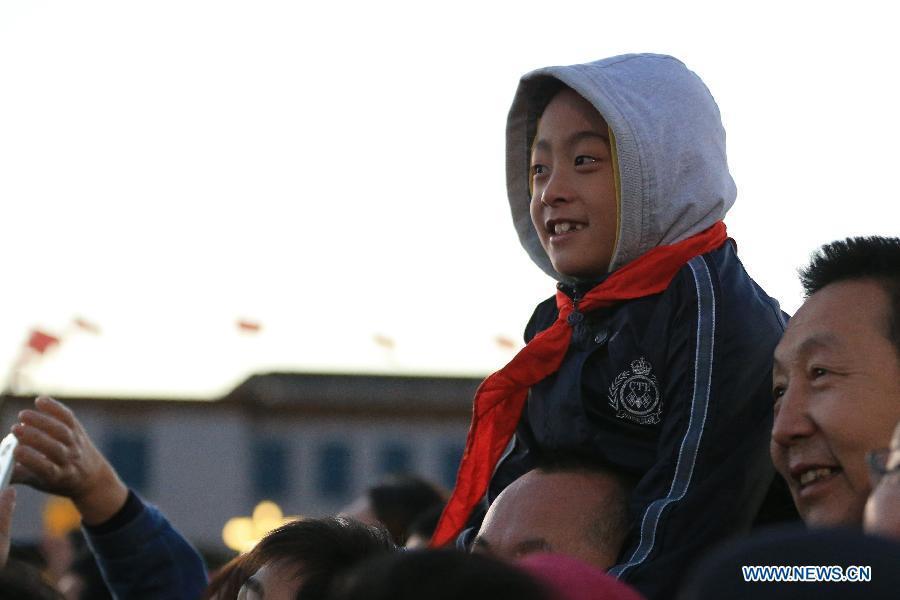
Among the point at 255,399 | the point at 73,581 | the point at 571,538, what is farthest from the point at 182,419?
the point at 571,538

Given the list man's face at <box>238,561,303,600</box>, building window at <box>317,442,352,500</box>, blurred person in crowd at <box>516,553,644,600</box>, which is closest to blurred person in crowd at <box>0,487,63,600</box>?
man's face at <box>238,561,303,600</box>

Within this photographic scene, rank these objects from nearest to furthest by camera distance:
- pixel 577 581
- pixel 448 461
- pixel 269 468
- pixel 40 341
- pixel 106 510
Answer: pixel 577 581, pixel 106 510, pixel 40 341, pixel 269 468, pixel 448 461

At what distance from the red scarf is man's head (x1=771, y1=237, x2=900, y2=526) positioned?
0.55 metres

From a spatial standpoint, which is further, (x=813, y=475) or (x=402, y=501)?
(x=402, y=501)

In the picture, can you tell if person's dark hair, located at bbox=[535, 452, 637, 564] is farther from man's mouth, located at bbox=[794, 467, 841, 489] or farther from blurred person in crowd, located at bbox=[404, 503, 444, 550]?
blurred person in crowd, located at bbox=[404, 503, 444, 550]

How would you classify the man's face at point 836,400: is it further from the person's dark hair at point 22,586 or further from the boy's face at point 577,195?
the person's dark hair at point 22,586

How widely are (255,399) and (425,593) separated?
158 ft

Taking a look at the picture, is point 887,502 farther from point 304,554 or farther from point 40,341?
point 40,341

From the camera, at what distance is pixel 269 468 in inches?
1891

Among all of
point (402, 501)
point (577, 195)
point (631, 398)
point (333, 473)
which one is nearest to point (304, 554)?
point (631, 398)

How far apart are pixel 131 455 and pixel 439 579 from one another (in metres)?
46.5

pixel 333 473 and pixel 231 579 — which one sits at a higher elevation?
pixel 231 579

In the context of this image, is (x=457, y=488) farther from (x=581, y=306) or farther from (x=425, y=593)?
(x=425, y=593)

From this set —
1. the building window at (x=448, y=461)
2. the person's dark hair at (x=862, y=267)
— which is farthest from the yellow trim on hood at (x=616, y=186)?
the building window at (x=448, y=461)
